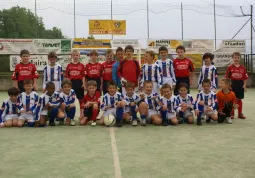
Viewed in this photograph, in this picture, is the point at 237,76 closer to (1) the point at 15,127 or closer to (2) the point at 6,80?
(1) the point at 15,127

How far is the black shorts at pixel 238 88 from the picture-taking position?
6.80m

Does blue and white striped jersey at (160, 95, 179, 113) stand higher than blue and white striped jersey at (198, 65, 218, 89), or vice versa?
blue and white striped jersey at (198, 65, 218, 89)

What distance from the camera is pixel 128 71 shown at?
6.17 meters

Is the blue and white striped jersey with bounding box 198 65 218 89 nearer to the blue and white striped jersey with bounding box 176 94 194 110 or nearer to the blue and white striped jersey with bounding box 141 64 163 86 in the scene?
the blue and white striped jersey with bounding box 176 94 194 110

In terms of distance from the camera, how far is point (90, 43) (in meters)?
14.7

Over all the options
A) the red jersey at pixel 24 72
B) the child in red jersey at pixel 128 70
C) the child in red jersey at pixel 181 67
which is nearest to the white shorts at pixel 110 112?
the child in red jersey at pixel 128 70

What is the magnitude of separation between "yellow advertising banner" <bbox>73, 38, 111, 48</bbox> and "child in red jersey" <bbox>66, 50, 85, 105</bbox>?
805 centimetres

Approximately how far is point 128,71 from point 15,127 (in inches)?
92.2

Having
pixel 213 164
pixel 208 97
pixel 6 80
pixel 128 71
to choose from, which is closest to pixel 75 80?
pixel 128 71

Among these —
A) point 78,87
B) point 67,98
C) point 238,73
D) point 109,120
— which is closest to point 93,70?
point 78,87

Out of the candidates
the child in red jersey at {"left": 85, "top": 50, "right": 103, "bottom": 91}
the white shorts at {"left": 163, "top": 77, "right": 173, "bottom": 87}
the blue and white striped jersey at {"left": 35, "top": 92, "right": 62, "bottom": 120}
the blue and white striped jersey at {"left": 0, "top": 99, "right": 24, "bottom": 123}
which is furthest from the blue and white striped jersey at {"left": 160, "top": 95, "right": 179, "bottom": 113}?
the blue and white striped jersey at {"left": 0, "top": 99, "right": 24, "bottom": 123}

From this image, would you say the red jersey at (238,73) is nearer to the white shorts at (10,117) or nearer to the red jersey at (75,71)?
the red jersey at (75,71)

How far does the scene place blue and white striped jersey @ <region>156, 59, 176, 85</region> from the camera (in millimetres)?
6316

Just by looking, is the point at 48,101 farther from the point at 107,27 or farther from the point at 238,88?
the point at 107,27
